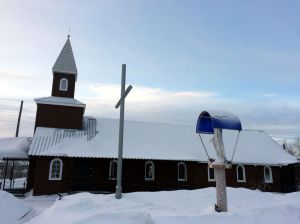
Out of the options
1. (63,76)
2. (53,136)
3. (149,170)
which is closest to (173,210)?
(149,170)

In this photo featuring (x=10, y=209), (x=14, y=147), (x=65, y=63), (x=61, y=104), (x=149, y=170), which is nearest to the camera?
(x=10, y=209)

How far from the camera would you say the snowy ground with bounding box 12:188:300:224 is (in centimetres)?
663

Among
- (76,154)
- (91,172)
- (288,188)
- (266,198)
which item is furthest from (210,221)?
(288,188)

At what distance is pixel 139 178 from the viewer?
24500 millimetres

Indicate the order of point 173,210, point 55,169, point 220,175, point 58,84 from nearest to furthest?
1. point 220,175
2. point 173,210
3. point 55,169
4. point 58,84

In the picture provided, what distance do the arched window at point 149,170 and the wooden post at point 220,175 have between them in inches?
661

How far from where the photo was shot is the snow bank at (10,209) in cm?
1145

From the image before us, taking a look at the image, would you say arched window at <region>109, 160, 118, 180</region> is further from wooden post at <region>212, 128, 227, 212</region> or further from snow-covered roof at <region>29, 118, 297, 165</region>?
wooden post at <region>212, 128, 227, 212</region>

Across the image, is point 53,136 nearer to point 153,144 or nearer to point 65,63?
point 65,63

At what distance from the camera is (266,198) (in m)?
11.6

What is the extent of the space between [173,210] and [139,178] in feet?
52.5

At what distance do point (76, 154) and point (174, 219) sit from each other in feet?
54.4

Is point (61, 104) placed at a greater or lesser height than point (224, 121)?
greater

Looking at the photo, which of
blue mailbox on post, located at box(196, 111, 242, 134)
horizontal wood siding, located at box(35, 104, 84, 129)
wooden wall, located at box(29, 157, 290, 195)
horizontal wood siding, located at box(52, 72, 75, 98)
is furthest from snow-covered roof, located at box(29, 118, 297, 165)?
blue mailbox on post, located at box(196, 111, 242, 134)
